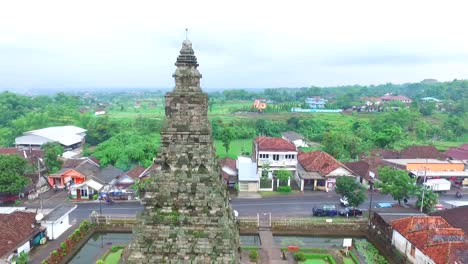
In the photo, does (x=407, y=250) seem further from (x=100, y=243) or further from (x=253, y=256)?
(x=100, y=243)

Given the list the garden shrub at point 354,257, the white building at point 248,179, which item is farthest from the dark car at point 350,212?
the white building at point 248,179

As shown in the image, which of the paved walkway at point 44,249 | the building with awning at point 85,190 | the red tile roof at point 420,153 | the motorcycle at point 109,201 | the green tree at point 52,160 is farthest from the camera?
the red tile roof at point 420,153

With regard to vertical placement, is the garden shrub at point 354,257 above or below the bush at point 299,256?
below

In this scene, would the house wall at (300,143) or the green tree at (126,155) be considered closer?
the green tree at (126,155)

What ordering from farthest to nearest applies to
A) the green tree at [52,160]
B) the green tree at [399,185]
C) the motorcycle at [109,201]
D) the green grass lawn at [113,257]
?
the green tree at [52,160], the motorcycle at [109,201], the green tree at [399,185], the green grass lawn at [113,257]

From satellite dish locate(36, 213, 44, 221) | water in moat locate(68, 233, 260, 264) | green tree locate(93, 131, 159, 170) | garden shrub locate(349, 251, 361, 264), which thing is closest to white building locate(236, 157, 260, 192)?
water in moat locate(68, 233, 260, 264)

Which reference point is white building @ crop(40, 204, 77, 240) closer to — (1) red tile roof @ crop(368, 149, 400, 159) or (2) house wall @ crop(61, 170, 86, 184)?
(2) house wall @ crop(61, 170, 86, 184)

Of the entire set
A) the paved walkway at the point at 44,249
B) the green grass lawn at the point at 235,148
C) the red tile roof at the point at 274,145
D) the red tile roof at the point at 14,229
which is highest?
the red tile roof at the point at 274,145

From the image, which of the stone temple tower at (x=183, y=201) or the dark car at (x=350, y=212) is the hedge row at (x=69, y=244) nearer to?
the stone temple tower at (x=183, y=201)
